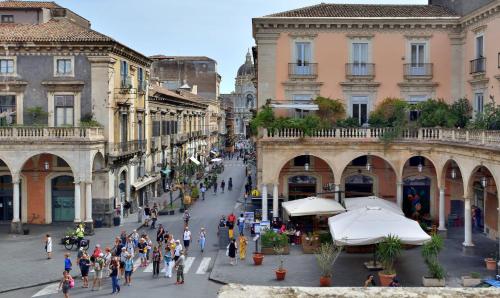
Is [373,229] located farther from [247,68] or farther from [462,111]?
[247,68]

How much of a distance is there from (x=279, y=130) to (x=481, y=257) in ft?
42.4

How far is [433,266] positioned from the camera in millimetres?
22297

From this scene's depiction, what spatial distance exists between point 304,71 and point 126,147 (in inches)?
502

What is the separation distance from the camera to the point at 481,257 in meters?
28.0

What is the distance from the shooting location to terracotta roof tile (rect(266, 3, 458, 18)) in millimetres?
38197

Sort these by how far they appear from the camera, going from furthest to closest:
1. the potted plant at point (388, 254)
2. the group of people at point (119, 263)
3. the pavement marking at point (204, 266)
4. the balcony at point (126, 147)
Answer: the balcony at point (126, 147)
the pavement marking at point (204, 266)
the group of people at point (119, 263)
the potted plant at point (388, 254)

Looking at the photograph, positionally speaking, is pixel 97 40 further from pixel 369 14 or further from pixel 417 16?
pixel 417 16

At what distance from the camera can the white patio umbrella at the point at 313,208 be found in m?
31.0

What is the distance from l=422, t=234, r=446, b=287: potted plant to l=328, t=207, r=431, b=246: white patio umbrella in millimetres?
267

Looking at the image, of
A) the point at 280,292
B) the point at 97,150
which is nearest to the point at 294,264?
the point at 97,150

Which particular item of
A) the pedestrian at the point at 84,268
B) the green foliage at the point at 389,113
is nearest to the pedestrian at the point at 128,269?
the pedestrian at the point at 84,268

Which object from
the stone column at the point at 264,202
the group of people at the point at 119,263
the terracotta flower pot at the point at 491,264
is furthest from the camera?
the stone column at the point at 264,202

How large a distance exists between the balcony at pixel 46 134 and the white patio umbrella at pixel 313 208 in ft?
40.9

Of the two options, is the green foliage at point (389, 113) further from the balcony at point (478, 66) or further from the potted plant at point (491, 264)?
the potted plant at point (491, 264)
